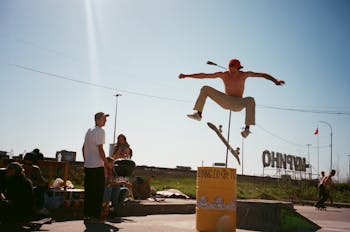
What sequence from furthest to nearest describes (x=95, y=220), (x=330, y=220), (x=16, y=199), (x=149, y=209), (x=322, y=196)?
(x=322, y=196) < (x=330, y=220) < (x=149, y=209) < (x=95, y=220) < (x=16, y=199)

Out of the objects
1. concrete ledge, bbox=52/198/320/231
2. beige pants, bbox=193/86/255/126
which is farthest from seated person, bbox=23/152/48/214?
concrete ledge, bbox=52/198/320/231

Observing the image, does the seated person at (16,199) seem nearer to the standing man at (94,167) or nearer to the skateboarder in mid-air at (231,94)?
the standing man at (94,167)

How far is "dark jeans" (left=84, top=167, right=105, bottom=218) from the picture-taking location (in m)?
7.04

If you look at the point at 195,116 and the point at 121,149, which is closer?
the point at 195,116

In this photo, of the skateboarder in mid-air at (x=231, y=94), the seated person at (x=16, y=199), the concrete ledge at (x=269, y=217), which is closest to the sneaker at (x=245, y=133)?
the skateboarder in mid-air at (x=231, y=94)

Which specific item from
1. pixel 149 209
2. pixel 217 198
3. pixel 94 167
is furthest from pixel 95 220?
pixel 149 209

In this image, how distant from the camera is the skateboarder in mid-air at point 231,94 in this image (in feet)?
21.5

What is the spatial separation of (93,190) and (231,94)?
10.4ft

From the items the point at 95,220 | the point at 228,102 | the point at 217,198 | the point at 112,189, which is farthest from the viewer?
the point at 112,189

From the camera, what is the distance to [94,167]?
23.0 feet

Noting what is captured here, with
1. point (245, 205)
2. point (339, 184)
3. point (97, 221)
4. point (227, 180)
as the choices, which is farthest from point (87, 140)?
point (339, 184)

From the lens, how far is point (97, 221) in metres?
7.26

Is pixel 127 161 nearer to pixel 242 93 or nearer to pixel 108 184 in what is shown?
pixel 108 184

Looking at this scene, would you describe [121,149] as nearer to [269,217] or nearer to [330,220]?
[269,217]
